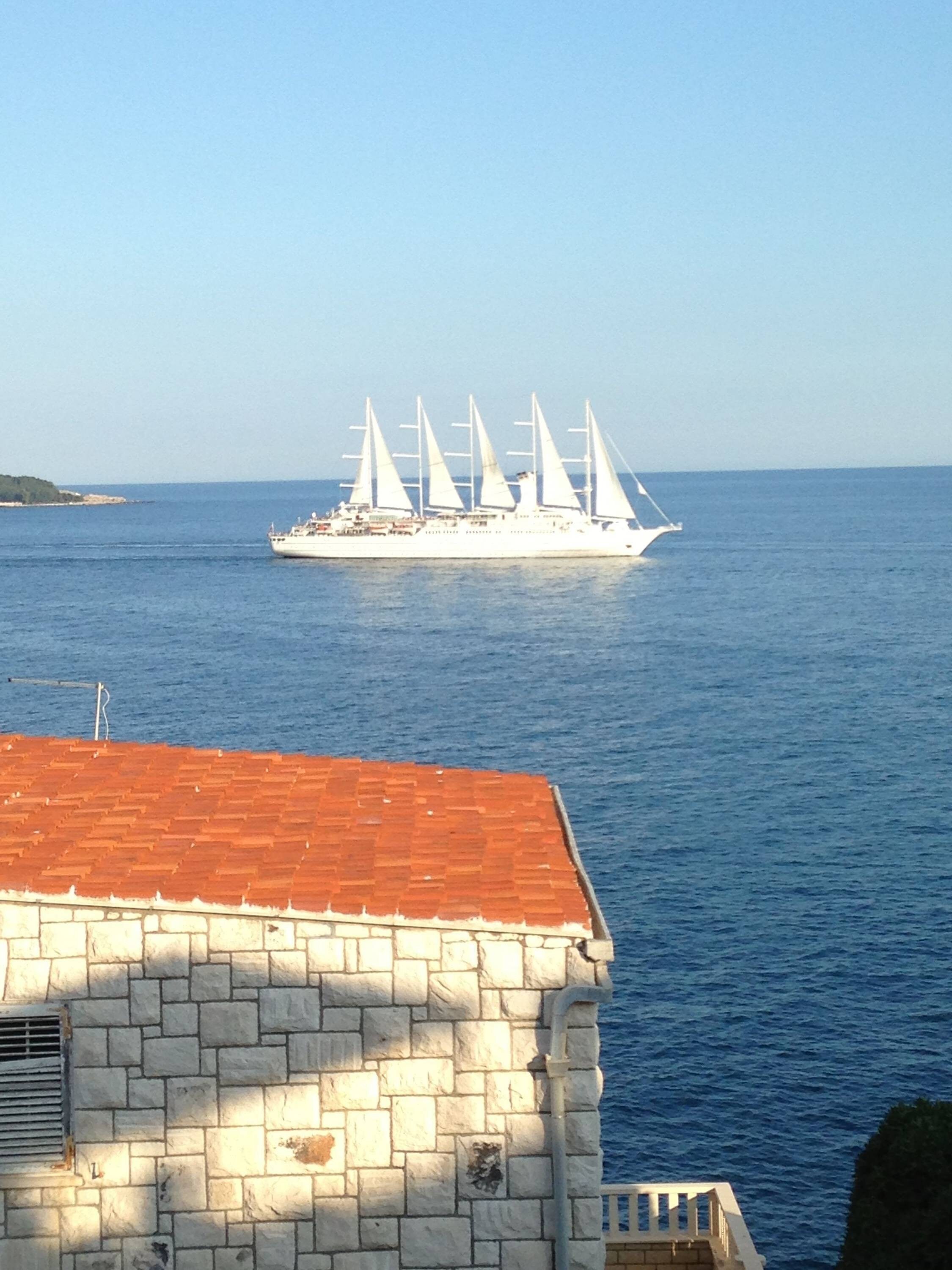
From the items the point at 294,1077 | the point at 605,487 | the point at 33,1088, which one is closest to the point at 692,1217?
the point at 294,1077

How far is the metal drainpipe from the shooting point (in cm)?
717

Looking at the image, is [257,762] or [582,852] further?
[582,852]

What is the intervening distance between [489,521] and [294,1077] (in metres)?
101

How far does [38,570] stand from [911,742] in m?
79.6

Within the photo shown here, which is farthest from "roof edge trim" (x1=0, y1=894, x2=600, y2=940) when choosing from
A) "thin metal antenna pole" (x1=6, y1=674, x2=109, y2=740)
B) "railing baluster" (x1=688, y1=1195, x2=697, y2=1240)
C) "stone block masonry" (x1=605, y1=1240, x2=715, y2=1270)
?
"stone block masonry" (x1=605, y1=1240, x2=715, y2=1270)

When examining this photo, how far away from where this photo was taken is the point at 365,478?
117m

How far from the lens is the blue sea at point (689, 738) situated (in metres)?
19.8

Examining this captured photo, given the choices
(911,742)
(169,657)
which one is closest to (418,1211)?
(911,742)

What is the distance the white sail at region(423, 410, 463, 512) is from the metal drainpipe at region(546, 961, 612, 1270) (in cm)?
10314

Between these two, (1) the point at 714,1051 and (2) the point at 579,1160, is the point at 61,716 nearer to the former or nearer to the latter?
(1) the point at 714,1051

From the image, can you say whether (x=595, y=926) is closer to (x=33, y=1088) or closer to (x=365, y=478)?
(x=33, y=1088)

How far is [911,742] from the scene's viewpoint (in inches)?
1614

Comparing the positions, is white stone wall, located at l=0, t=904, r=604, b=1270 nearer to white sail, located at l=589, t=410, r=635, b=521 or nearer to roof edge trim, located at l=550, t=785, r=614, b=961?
roof edge trim, located at l=550, t=785, r=614, b=961

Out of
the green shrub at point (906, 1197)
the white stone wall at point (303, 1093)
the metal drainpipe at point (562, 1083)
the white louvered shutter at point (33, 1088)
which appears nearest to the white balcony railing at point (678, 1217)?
the green shrub at point (906, 1197)
